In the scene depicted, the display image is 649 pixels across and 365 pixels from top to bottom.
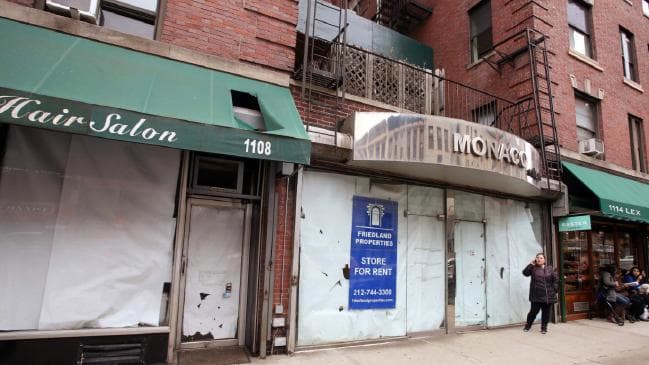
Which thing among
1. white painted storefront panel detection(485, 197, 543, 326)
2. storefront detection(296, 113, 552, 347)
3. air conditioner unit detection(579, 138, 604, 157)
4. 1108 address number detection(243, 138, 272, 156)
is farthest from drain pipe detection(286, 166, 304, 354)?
air conditioner unit detection(579, 138, 604, 157)

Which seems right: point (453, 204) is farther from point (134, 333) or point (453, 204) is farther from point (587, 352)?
point (134, 333)

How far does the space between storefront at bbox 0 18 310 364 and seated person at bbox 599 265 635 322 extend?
9.56m

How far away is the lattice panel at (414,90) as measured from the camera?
8.30 metres

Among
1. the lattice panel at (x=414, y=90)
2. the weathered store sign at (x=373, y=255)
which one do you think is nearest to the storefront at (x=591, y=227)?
the lattice panel at (x=414, y=90)

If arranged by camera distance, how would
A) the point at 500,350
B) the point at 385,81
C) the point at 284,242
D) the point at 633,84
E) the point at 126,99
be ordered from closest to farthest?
the point at 126,99
the point at 284,242
the point at 500,350
the point at 385,81
the point at 633,84

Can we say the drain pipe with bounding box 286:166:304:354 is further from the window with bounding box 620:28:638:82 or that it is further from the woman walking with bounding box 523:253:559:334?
the window with bounding box 620:28:638:82

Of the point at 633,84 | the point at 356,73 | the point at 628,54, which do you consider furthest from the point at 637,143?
the point at 356,73

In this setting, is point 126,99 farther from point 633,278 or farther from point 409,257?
point 633,278

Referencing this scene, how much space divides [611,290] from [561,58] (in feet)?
21.2

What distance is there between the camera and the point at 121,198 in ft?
17.2

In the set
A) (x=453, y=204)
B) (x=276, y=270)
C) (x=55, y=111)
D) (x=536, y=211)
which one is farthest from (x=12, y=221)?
(x=536, y=211)

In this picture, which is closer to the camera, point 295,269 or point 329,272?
point 295,269

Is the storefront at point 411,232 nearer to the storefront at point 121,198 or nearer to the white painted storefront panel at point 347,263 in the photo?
the white painted storefront panel at point 347,263

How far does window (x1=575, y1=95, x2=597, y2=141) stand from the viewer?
1084 centimetres
